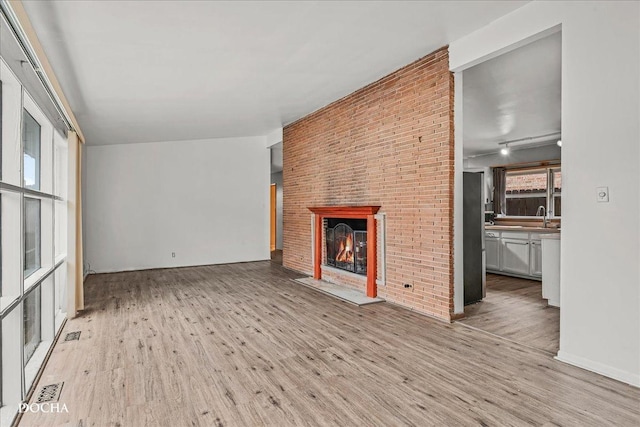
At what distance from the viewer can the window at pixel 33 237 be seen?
10.9 ft

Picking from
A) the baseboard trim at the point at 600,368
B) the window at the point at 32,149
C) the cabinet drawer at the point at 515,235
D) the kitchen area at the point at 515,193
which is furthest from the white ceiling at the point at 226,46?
the cabinet drawer at the point at 515,235

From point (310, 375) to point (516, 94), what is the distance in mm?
4333

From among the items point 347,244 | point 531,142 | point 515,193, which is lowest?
point 347,244

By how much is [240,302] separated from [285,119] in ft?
12.0

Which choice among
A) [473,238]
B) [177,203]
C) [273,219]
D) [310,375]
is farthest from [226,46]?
[273,219]

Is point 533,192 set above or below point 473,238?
above

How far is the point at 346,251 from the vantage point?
5820mm

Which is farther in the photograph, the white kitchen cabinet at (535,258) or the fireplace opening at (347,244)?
the white kitchen cabinet at (535,258)

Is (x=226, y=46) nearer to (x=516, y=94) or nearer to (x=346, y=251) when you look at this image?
(x=346, y=251)

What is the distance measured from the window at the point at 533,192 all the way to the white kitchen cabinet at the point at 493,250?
141 centimetres

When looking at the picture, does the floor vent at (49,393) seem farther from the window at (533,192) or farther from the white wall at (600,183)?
the window at (533,192)

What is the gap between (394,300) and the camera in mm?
4695

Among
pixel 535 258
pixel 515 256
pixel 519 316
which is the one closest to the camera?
pixel 519 316

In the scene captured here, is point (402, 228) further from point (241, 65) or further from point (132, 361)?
point (132, 361)
